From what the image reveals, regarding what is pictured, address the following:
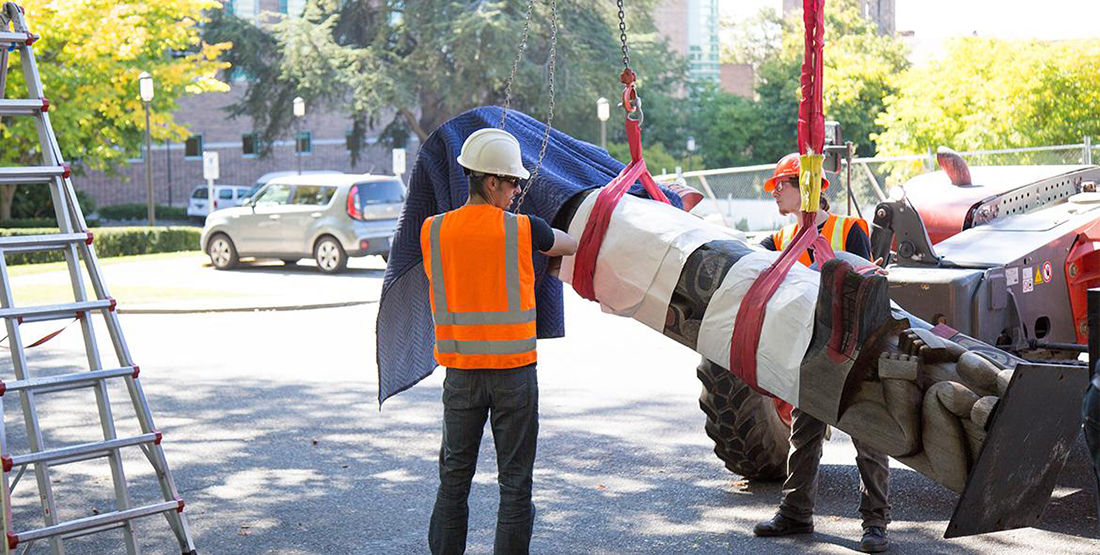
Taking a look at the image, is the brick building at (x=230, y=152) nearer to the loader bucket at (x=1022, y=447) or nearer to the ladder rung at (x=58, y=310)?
the ladder rung at (x=58, y=310)

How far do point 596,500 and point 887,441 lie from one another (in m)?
2.87

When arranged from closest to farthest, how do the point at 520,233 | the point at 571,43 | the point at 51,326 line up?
the point at 520,233
the point at 51,326
the point at 571,43

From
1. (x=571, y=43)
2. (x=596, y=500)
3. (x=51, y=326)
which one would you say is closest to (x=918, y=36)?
(x=571, y=43)

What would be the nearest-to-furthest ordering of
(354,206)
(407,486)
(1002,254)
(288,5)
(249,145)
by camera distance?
(1002,254), (407,486), (354,206), (249,145), (288,5)

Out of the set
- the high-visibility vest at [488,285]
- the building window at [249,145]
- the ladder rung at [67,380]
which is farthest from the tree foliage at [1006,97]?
the building window at [249,145]

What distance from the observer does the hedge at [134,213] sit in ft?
168

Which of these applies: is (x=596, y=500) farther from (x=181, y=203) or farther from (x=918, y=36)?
(x=918, y=36)

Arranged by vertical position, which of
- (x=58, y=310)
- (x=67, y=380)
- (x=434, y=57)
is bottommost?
(x=67, y=380)

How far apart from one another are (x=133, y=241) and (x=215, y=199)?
20.3 meters

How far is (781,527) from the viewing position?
6703mm

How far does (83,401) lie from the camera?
36.2 ft

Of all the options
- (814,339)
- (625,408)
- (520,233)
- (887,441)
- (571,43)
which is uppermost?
(571,43)

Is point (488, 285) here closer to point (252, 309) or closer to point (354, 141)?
point (252, 309)

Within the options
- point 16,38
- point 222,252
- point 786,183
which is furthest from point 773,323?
point 222,252
